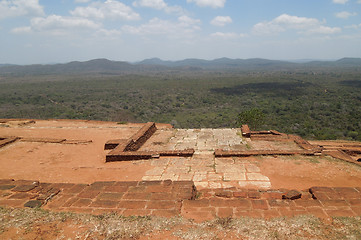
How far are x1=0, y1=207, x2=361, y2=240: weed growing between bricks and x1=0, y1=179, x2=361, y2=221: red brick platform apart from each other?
0.18 m

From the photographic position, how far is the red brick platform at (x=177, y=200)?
12.2 ft

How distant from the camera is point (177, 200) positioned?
4.12 metres

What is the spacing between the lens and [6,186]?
198 inches

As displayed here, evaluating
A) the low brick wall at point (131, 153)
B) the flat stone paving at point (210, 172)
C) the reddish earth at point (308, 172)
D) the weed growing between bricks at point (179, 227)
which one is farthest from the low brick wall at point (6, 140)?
the reddish earth at point (308, 172)

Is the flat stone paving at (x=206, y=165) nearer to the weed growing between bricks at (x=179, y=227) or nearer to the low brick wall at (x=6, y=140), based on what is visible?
the weed growing between bricks at (x=179, y=227)

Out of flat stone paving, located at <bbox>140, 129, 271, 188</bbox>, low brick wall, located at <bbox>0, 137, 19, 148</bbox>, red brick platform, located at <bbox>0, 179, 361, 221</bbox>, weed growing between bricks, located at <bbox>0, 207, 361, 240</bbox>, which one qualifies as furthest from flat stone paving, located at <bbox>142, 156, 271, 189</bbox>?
low brick wall, located at <bbox>0, 137, 19, 148</bbox>

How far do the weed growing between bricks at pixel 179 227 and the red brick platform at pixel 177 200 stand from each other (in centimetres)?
18

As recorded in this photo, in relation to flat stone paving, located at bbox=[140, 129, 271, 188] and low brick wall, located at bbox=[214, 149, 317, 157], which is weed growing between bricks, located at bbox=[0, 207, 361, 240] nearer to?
flat stone paving, located at bbox=[140, 129, 271, 188]

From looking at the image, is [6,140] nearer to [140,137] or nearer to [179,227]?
[140,137]

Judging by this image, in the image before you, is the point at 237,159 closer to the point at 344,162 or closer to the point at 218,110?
the point at 344,162

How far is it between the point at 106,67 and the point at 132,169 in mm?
205219

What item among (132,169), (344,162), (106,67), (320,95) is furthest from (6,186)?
(106,67)

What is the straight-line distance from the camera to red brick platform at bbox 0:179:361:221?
3.72m

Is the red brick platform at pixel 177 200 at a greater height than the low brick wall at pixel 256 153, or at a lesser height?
greater
